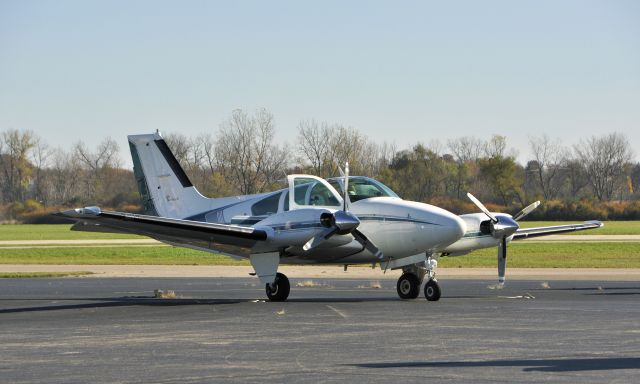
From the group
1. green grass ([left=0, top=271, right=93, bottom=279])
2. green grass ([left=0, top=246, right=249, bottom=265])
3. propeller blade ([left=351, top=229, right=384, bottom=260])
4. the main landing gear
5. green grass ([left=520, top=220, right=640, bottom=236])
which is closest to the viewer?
the main landing gear

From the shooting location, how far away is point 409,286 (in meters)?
28.1

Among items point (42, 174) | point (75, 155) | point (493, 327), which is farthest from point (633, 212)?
point (493, 327)

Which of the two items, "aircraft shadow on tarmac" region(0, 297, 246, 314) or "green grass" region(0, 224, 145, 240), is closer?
"aircraft shadow on tarmac" region(0, 297, 246, 314)

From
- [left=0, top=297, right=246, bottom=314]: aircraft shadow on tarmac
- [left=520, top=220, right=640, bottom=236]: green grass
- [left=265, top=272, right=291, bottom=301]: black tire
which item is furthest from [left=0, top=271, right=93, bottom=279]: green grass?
[left=520, top=220, right=640, bottom=236]: green grass

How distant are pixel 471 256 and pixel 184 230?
39873 mm

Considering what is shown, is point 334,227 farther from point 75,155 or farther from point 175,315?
point 75,155

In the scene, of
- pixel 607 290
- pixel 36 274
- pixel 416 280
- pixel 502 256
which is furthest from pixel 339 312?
pixel 36 274

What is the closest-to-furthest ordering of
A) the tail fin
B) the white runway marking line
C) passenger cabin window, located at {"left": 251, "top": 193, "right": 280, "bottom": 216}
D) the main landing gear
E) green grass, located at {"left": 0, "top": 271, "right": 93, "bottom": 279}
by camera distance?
the white runway marking line → the main landing gear → passenger cabin window, located at {"left": 251, "top": 193, "right": 280, "bottom": 216} → the tail fin → green grass, located at {"left": 0, "top": 271, "right": 93, "bottom": 279}

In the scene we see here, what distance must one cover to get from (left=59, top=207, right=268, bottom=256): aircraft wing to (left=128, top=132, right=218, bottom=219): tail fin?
3.46 m

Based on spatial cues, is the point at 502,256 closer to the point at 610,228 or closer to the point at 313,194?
the point at 313,194

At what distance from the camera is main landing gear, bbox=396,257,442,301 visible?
88.6ft

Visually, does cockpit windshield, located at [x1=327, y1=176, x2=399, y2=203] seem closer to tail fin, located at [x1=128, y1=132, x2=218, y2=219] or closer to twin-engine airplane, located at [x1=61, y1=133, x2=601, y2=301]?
twin-engine airplane, located at [x1=61, y1=133, x2=601, y2=301]

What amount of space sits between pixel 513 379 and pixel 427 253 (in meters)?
14.3

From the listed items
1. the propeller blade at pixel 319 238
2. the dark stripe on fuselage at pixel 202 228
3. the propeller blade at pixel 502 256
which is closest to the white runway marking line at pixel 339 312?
the propeller blade at pixel 319 238
